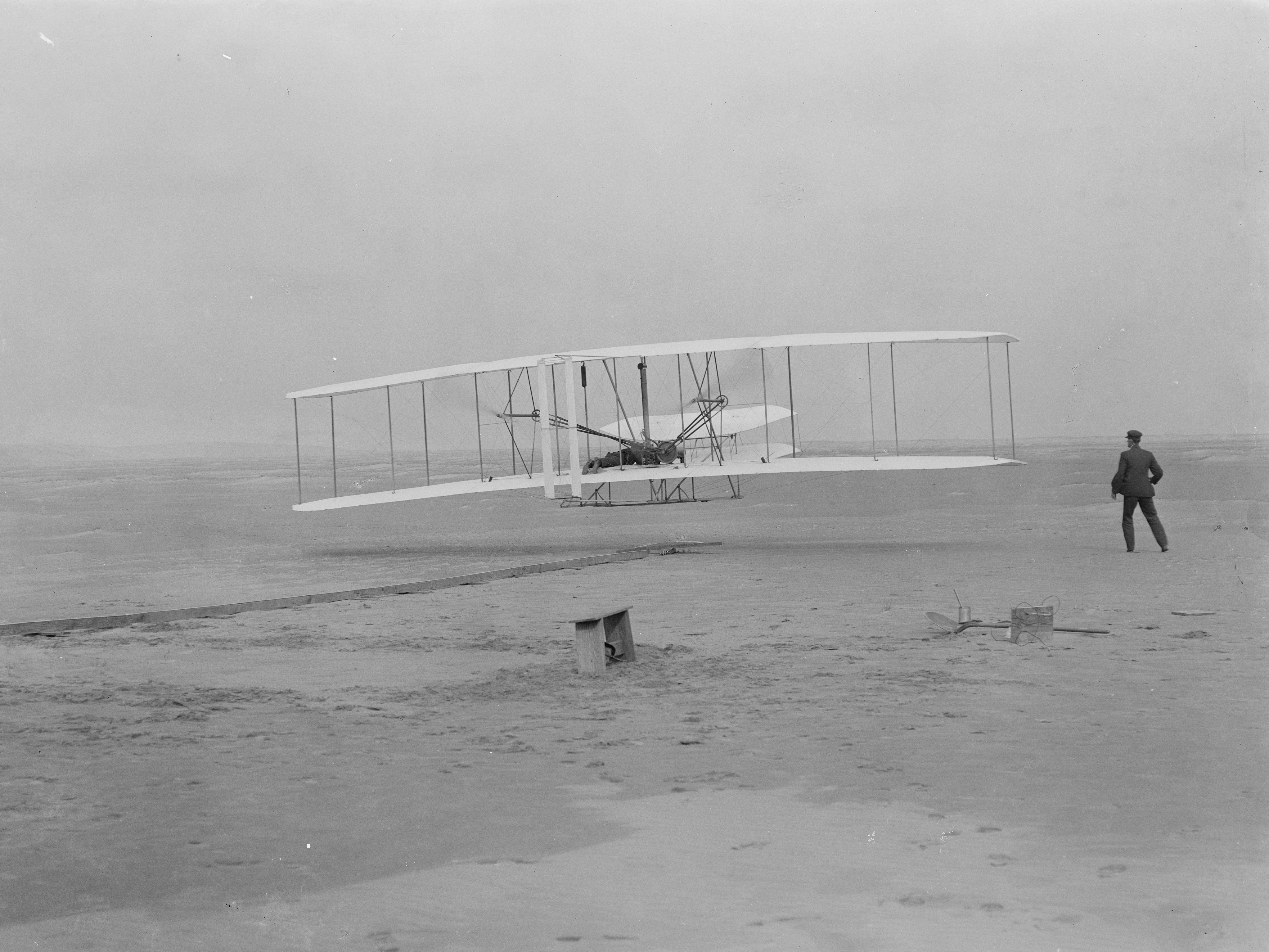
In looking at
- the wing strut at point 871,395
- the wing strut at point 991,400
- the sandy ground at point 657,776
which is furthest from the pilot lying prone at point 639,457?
the sandy ground at point 657,776

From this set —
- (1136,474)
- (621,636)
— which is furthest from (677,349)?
(621,636)

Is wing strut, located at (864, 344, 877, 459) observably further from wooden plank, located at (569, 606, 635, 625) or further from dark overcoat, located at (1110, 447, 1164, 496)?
wooden plank, located at (569, 606, 635, 625)

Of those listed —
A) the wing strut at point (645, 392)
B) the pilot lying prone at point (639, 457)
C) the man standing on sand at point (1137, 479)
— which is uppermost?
the wing strut at point (645, 392)

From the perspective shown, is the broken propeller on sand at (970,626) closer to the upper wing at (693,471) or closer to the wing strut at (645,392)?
the upper wing at (693,471)

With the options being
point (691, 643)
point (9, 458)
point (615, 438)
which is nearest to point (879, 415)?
point (9, 458)

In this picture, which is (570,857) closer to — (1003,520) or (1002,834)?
(1002,834)

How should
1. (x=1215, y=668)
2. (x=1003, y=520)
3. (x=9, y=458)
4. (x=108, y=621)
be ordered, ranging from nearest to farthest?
1. (x=1215, y=668)
2. (x=108, y=621)
3. (x=1003, y=520)
4. (x=9, y=458)

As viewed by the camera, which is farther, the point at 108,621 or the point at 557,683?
the point at 108,621
